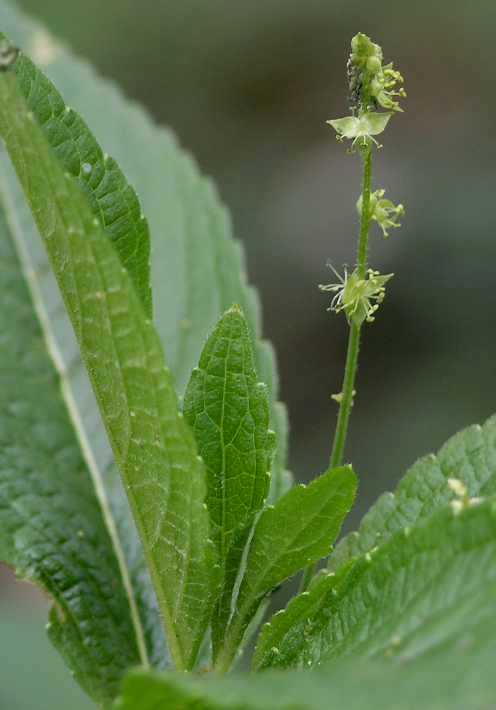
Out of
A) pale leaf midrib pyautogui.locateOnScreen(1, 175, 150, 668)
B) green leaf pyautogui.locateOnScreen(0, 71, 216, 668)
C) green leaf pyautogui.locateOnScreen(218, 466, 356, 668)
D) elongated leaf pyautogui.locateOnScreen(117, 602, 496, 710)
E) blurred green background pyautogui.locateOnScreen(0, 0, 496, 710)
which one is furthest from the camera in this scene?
blurred green background pyautogui.locateOnScreen(0, 0, 496, 710)

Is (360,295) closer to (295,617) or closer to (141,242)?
(141,242)

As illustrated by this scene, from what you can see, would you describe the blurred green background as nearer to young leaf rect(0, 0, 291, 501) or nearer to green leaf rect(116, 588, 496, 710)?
young leaf rect(0, 0, 291, 501)

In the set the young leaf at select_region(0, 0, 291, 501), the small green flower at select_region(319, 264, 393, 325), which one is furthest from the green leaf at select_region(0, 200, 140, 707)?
the small green flower at select_region(319, 264, 393, 325)

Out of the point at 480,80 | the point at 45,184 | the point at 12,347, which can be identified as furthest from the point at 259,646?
the point at 480,80

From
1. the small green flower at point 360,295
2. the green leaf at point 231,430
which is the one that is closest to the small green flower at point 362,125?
the small green flower at point 360,295

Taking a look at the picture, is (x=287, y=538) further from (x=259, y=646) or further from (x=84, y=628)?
(x=84, y=628)

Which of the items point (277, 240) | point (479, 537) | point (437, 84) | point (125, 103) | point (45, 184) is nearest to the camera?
point (479, 537)

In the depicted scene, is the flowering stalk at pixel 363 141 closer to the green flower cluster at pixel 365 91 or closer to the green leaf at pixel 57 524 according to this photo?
the green flower cluster at pixel 365 91
